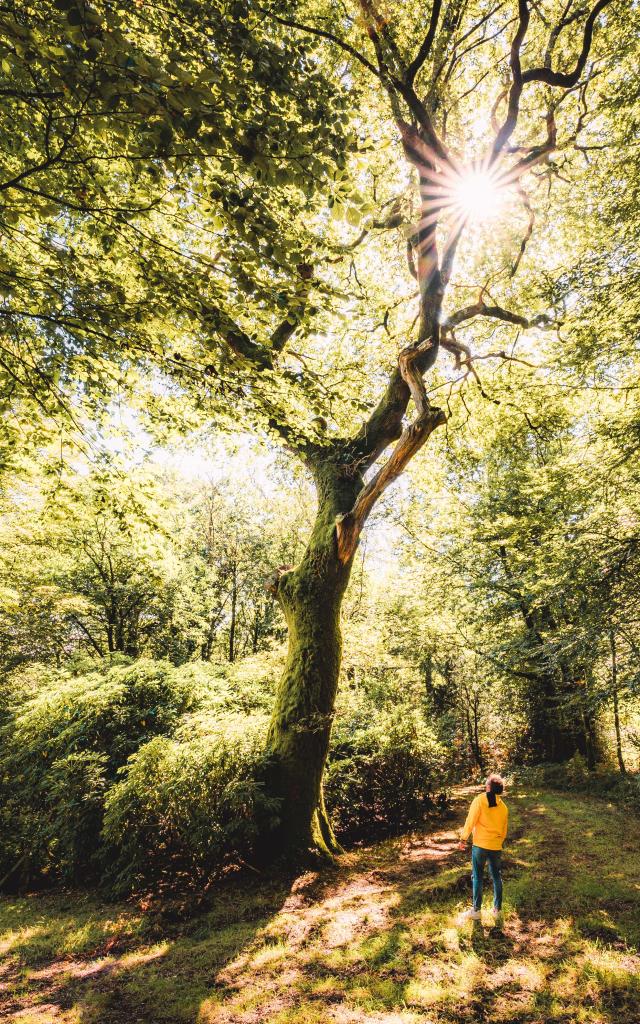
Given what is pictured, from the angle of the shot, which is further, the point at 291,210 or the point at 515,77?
the point at 515,77

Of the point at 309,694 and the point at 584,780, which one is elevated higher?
the point at 309,694

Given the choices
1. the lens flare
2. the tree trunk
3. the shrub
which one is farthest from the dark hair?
the lens flare

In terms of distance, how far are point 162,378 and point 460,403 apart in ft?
22.1

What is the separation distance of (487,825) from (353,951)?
1.87 meters

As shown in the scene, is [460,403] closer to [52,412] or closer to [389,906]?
[52,412]

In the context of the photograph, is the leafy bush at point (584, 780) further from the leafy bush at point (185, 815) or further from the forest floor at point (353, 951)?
the leafy bush at point (185, 815)

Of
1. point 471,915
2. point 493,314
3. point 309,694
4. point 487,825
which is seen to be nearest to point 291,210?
point 493,314

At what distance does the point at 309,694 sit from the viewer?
6.79 metres

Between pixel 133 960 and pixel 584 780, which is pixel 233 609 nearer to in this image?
pixel 584 780

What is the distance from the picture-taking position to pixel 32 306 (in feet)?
14.3

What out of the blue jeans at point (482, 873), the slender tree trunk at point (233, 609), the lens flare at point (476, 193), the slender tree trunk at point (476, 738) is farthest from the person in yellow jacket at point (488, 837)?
the slender tree trunk at point (233, 609)

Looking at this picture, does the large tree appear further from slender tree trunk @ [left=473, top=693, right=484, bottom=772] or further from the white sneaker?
slender tree trunk @ [left=473, top=693, right=484, bottom=772]

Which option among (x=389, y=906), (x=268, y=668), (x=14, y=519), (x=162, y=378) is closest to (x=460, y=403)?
(x=162, y=378)

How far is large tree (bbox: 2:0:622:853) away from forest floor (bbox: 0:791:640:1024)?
132cm
